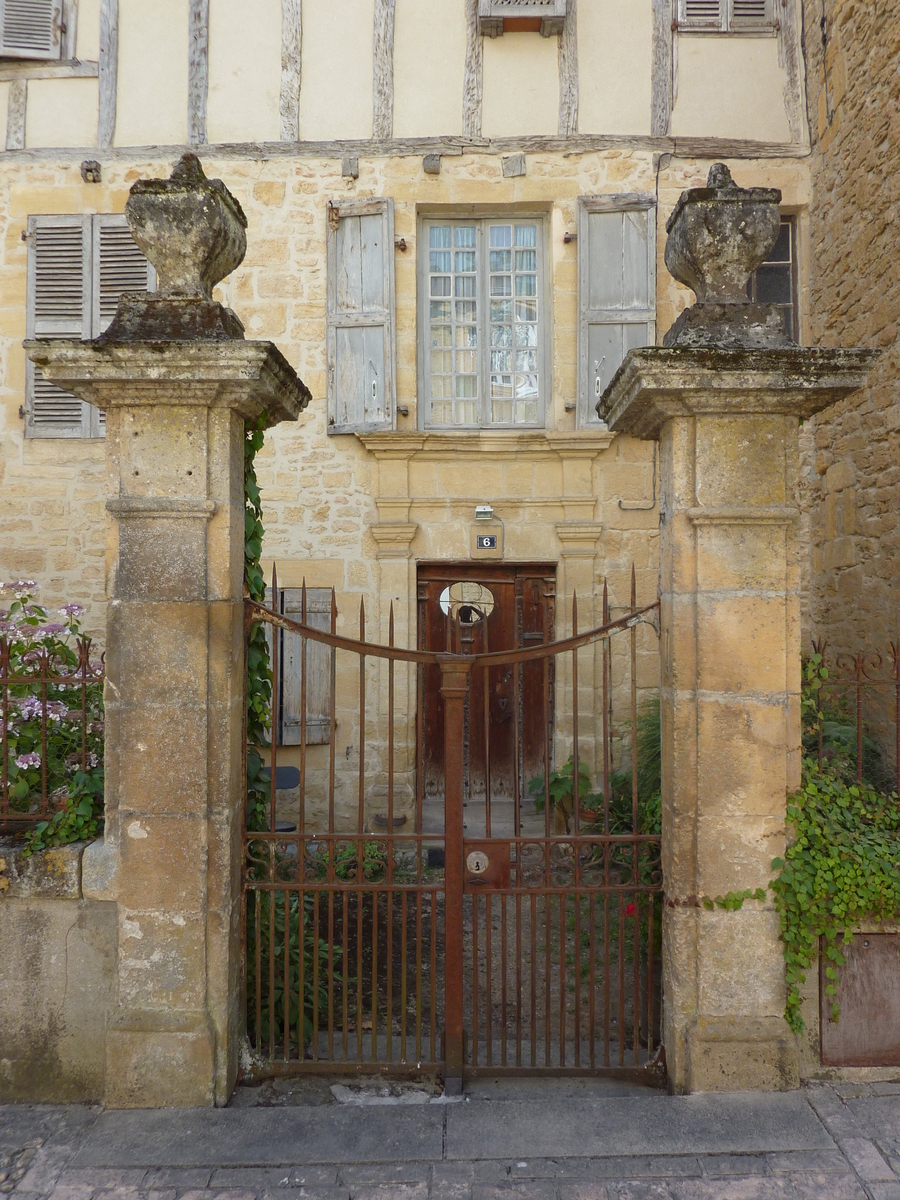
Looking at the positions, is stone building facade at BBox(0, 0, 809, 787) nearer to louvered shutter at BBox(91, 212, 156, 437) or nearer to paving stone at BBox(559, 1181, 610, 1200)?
louvered shutter at BBox(91, 212, 156, 437)

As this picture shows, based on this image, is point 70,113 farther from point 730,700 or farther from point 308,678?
point 730,700

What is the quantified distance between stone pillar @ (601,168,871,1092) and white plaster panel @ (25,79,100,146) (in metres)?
6.00

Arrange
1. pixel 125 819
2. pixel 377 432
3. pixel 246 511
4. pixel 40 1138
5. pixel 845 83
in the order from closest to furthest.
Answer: pixel 40 1138 → pixel 125 819 → pixel 246 511 → pixel 845 83 → pixel 377 432

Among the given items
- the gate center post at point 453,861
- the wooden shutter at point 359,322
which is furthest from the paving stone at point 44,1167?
the wooden shutter at point 359,322

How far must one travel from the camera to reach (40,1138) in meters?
2.79

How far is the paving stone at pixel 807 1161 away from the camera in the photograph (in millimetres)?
2596

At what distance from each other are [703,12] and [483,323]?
3.11 meters

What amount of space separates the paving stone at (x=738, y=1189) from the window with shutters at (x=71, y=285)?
6594mm

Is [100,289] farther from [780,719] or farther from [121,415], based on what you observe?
[780,719]

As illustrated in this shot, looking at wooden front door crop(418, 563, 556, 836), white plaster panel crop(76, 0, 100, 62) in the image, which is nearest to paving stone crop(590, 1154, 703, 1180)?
wooden front door crop(418, 563, 556, 836)

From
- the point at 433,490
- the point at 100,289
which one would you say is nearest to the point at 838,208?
the point at 433,490

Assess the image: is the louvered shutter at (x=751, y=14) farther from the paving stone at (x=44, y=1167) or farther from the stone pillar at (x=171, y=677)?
the paving stone at (x=44, y=1167)

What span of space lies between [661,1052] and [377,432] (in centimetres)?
494

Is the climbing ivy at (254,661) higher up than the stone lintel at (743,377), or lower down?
lower down
